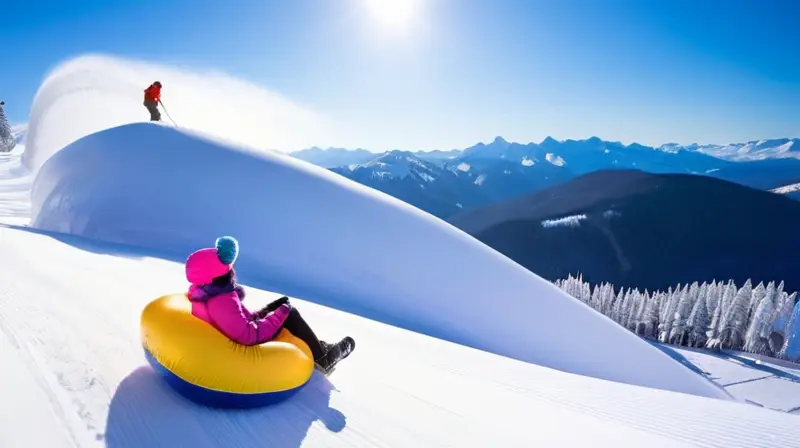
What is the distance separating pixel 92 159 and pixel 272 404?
14777 millimetres

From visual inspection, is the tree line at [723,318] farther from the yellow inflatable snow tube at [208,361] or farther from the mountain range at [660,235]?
the mountain range at [660,235]

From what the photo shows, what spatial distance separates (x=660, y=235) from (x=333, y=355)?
168m

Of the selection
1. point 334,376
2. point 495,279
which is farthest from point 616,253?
point 334,376

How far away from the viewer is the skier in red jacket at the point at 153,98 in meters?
16.4

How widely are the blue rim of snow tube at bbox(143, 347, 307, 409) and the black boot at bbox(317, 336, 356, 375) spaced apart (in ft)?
2.55

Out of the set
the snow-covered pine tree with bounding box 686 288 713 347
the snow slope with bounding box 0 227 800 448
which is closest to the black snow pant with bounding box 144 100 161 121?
the snow slope with bounding box 0 227 800 448

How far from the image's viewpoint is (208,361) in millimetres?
3514

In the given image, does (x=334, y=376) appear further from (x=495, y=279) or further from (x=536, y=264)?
(x=536, y=264)

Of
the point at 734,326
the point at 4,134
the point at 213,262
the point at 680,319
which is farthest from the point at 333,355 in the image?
the point at 4,134

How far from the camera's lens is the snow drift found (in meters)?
11.3

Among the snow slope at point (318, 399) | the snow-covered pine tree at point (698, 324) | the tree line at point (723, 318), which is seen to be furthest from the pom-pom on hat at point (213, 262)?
the snow-covered pine tree at point (698, 324)

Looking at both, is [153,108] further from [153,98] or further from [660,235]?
[660,235]

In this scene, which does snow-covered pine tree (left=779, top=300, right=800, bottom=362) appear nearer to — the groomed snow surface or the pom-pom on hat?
the groomed snow surface

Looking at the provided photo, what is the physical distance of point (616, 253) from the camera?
136 m
